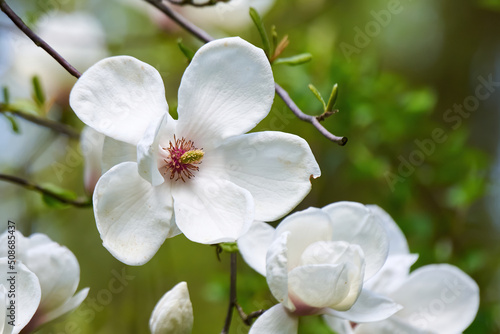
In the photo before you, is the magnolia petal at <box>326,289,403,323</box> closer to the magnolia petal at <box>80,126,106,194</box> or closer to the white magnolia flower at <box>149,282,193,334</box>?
the white magnolia flower at <box>149,282,193,334</box>

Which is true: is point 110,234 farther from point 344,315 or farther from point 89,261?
point 89,261

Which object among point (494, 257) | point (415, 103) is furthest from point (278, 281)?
point (494, 257)

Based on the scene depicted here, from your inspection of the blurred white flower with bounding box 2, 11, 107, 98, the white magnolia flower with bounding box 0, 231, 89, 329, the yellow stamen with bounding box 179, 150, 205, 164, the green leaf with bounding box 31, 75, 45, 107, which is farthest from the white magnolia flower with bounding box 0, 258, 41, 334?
the blurred white flower with bounding box 2, 11, 107, 98

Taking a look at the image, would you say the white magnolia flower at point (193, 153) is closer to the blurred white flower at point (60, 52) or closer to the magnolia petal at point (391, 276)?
the magnolia petal at point (391, 276)

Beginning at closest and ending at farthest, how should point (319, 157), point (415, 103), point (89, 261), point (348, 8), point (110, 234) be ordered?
point (110, 234)
point (415, 103)
point (319, 157)
point (89, 261)
point (348, 8)

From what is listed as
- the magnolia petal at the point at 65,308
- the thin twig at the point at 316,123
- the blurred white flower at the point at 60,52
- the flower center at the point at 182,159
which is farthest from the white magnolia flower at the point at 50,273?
the blurred white flower at the point at 60,52
